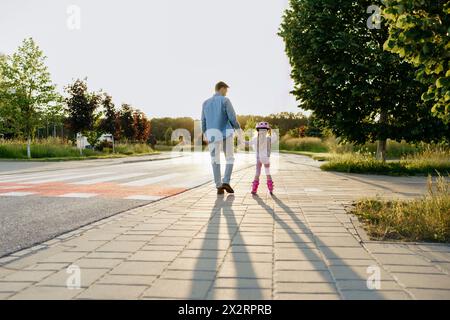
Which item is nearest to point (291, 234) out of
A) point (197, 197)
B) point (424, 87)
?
point (197, 197)

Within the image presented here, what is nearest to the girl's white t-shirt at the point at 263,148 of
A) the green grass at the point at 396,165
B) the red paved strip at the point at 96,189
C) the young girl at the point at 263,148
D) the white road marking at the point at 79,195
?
the young girl at the point at 263,148

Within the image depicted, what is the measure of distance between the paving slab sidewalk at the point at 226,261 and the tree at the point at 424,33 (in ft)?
6.40

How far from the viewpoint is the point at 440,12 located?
489 cm

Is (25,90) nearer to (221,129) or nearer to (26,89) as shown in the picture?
(26,89)

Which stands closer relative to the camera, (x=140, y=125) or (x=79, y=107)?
(x=79, y=107)

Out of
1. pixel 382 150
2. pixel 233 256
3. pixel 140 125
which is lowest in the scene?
pixel 233 256

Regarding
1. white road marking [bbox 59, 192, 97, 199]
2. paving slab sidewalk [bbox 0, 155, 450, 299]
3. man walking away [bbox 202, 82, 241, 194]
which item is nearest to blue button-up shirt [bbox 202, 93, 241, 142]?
man walking away [bbox 202, 82, 241, 194]

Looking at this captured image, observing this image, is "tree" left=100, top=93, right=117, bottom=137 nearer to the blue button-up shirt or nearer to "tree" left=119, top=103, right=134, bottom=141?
"tree" left=119, top=103, right=134, bottom=141

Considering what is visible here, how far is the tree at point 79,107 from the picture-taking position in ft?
116

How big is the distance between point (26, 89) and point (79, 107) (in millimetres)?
5909

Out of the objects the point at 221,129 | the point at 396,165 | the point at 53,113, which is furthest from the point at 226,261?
the point at 53,113

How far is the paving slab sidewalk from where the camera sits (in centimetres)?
326

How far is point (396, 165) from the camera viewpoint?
1586cm
